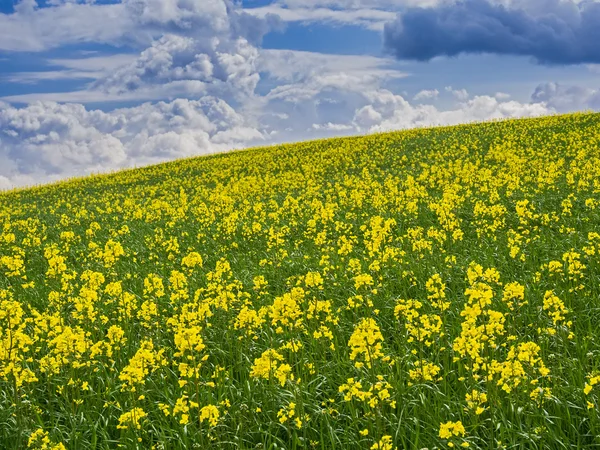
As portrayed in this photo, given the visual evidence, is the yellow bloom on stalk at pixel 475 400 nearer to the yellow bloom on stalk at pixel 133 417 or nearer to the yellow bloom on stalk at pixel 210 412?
the yellow bloom on stalk at pixel 210 412

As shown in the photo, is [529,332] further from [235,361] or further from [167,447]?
[167,447]

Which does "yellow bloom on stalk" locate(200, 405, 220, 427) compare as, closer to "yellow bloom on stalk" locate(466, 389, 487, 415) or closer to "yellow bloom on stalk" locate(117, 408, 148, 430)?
"yellow bloom on stalk" locate(117, 408, 148, 430)

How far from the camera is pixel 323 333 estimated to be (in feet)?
25.9

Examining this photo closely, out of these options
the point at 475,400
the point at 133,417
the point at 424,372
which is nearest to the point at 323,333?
the point at 424,372

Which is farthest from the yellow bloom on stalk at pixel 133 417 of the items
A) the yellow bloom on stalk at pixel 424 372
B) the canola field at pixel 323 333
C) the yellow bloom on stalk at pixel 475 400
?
the yellow bloom on stalk at pixel 475 400

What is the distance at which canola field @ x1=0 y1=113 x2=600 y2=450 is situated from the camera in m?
5.54

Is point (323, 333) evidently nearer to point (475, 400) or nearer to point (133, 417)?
point (475, 400)

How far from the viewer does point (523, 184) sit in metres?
19.3

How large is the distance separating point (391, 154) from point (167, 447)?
3119 centimetres

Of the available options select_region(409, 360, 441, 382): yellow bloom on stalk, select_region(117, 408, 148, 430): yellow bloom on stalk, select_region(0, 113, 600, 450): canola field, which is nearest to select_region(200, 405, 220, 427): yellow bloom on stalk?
select_region(0, 113, 600, 450): canola field

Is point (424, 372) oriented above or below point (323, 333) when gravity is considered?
above

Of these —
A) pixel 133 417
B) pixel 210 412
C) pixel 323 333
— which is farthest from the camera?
pixel 323 333

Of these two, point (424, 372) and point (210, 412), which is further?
point (424, 372)

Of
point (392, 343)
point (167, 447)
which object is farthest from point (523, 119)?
point (167, 447)
